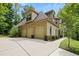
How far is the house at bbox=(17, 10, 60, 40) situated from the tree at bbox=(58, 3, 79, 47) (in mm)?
151

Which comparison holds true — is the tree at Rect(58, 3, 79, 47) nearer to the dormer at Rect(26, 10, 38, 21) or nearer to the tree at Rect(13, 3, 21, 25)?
the dormer at Rect(26, 10, 38, 21)

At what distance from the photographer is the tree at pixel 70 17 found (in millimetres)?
2943

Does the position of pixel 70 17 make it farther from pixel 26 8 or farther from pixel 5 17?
pixel 5 17

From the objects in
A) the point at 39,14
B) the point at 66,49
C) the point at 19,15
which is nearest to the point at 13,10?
the point at 19,15

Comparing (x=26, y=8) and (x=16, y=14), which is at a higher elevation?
(x=26, y=8)

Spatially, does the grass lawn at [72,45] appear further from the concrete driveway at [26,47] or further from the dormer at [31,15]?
the dormer at [31,15]

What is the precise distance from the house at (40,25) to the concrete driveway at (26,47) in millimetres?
112

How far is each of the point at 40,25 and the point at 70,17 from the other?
0.58 m

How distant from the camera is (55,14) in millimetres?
3025

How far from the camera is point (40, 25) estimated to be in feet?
9.82

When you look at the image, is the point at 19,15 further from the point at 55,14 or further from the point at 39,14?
the point at 55,14

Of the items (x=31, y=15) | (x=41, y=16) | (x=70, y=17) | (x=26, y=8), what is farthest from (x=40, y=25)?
(x=70, y=17)

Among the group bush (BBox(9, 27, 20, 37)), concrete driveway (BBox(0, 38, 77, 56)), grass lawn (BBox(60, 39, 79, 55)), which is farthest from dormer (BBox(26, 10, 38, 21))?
grass lawn (BBox(60, 39, 79, 55))

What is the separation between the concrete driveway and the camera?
2.83m
